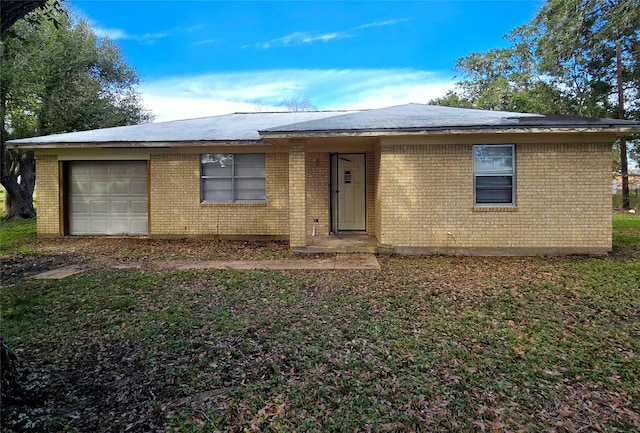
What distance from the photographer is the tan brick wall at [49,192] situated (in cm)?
1249

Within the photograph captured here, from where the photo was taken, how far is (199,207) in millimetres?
12094

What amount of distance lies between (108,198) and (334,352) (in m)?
11.3

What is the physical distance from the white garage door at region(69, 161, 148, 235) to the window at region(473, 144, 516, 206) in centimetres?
968

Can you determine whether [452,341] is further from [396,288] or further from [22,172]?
[22,172]

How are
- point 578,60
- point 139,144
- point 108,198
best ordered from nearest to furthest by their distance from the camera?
1. point 139,144
2. point 108,198
3. point 578,60

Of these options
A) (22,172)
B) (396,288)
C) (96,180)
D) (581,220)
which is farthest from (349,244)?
(22,172)

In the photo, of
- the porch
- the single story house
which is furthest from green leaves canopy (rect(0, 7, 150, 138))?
the porch

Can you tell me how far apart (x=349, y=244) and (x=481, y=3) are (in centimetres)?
913

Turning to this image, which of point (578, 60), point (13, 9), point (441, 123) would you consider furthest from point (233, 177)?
point (578, 60)

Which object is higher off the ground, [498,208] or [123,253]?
[498,208]

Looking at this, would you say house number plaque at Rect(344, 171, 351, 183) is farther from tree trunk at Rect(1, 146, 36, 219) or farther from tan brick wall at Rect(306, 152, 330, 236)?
tree trunk at Rect(1, 146, 36, 219)

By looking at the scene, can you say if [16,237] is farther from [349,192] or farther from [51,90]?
[349,192]

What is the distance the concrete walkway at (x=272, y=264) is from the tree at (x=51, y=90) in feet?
37.2

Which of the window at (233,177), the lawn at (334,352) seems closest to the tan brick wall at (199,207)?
the window at (233,177)
